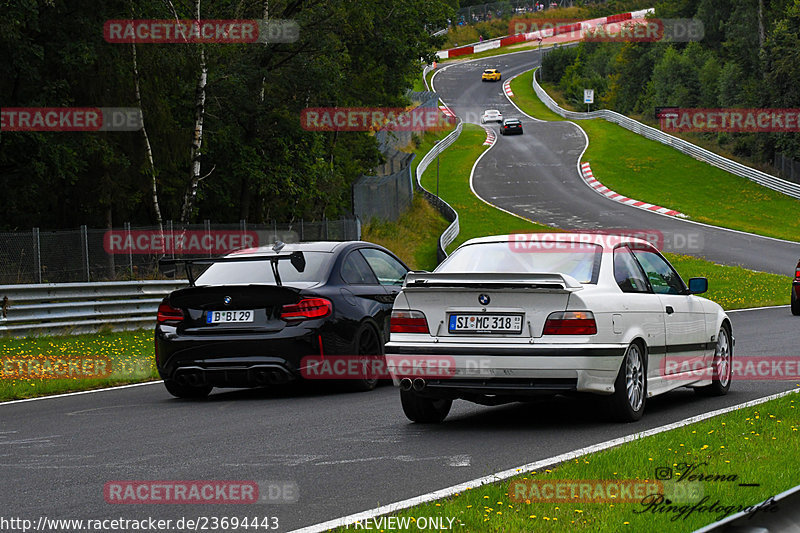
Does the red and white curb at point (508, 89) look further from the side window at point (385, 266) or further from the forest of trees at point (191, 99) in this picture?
the side window at point (385, 266)

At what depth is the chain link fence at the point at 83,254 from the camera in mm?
20625

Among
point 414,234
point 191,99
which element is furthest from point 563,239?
point 414,234

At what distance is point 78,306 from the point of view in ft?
63.3

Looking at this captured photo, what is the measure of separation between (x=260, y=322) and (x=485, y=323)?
3.12 meters

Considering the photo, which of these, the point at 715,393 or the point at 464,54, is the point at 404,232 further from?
the point at 464,54

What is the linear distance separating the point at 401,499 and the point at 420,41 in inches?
1255

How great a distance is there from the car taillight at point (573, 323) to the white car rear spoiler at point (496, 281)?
19cm

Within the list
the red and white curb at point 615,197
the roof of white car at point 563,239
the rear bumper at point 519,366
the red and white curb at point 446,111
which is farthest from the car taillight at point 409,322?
the red and white curb at point 446,111

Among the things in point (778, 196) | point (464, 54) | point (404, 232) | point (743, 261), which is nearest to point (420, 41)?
point (404, 232)

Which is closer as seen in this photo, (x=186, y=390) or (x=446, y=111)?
(x=186, y=390)
